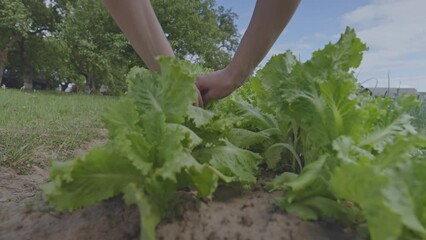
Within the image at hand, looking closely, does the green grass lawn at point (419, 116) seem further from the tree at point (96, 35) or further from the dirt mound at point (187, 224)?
the tree at point (96, 35)

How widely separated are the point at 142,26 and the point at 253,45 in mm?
604

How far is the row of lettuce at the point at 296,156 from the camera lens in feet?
3.66

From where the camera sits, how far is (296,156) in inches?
74.5

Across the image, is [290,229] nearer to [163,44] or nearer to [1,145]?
[163,44]

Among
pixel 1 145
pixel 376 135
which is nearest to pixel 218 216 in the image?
pixel 376 135

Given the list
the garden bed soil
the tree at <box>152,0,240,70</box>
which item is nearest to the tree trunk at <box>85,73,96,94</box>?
the tree at <box>152,0,240,70</box>

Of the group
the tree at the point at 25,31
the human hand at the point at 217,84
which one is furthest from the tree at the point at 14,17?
the human hand at the point at 217,84

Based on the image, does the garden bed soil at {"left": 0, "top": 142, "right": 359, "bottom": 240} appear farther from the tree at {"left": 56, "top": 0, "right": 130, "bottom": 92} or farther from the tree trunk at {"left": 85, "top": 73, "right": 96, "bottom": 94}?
the tree trunk at {"left": 85, "top": 73, "right": 96, "bottom": 94}

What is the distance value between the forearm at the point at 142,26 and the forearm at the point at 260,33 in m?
0.40

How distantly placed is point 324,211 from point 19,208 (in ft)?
4.32

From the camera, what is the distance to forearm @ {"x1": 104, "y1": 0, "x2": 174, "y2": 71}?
210 centimetres

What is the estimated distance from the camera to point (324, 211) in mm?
1341

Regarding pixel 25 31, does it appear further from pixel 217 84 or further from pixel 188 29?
pixel 217 84

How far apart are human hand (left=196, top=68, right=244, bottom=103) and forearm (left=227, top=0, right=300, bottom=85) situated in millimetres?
25
